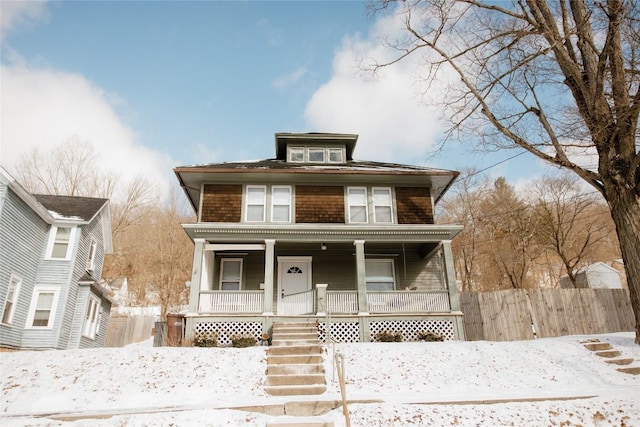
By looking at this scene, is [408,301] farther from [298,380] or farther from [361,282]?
[298,380]

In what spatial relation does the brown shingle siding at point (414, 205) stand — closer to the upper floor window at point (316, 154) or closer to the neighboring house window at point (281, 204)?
the upper floor window at point (316, 154)

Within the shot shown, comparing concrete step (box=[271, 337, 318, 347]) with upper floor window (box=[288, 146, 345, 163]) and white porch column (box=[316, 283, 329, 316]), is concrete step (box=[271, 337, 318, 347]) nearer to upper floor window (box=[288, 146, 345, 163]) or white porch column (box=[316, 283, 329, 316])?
white porch column (box=[316, 283, 329, 316])

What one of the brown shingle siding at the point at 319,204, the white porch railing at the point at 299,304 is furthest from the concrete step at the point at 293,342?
the brown shingle siding at the point at 319,204

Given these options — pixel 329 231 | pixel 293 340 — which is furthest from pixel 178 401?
pixel 329 231

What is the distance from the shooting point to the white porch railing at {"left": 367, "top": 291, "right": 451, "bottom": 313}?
14250 millimetres

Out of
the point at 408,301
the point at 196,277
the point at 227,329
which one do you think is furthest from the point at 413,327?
the point at 196,277

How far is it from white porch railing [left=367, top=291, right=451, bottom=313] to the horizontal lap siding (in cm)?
1270

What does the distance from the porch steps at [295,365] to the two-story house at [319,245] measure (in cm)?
141

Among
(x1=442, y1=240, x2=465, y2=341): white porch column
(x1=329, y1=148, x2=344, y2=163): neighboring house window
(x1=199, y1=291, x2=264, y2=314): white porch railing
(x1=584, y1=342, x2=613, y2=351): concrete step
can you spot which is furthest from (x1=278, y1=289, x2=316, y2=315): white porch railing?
(x1=584, y1=342, x2=613, y2=351): concrete step

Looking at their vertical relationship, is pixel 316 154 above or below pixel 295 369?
above

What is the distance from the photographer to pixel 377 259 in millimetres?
16891

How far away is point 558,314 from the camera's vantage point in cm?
1445

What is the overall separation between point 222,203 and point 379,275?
22.9 ft

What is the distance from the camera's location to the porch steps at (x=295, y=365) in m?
8.59
